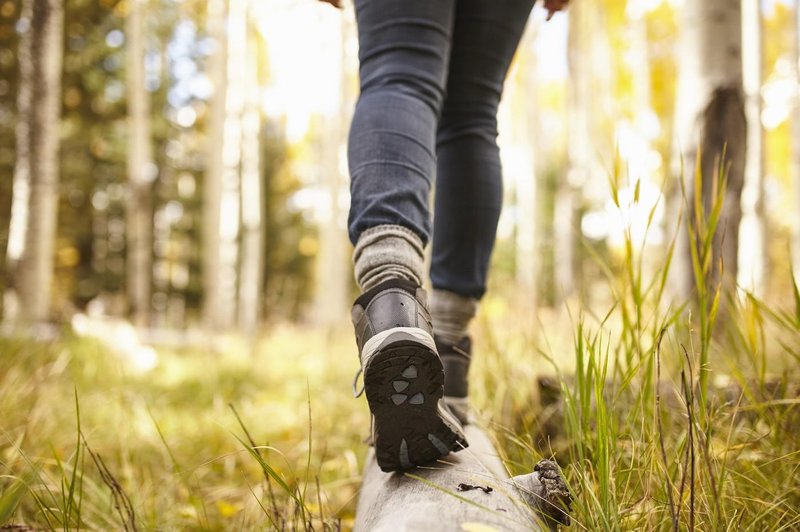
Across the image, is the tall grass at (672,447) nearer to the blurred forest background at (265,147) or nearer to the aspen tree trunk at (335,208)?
the blurred forest background at (265,147)

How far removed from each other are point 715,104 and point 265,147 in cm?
1203

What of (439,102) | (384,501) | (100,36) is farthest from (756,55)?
(100,36)

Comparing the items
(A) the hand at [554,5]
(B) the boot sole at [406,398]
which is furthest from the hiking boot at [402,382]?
(A) the hand at [554,5]

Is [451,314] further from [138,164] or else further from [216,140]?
[138,164]

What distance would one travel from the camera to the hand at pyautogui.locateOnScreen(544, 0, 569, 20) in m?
1.24

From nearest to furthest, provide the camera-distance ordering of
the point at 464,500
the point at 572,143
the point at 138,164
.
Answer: the point at 464,500, the point at 138,164, the point at 572,143

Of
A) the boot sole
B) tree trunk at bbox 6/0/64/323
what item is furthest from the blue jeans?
tree trunk at bbox 6/0/64/323

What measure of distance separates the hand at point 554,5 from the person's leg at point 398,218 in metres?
0.38

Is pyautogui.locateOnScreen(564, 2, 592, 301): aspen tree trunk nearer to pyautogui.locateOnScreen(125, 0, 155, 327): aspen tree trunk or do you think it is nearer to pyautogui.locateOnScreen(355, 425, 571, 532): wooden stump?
pyautogui.locateOnScreen(125, 0, 155, 327): aspen tree trunk

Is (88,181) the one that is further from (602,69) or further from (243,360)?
(602,69)

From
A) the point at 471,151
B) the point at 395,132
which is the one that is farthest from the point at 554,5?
the point at 395,132

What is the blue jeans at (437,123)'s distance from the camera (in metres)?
0.88

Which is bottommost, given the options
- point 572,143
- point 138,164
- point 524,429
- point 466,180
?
point 524,429

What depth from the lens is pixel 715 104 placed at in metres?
2.02
